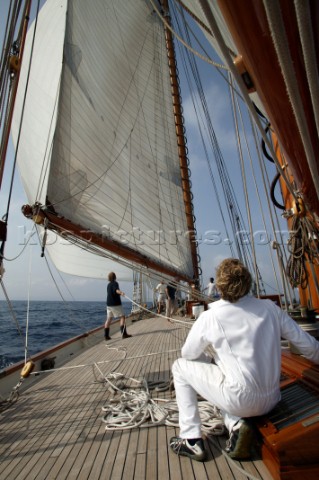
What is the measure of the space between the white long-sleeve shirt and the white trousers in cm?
5

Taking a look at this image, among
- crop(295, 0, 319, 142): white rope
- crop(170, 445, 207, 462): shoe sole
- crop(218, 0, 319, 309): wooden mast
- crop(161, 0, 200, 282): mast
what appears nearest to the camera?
crop(295, 0, 319, 142): white rope

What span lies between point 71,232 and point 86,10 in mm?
4041

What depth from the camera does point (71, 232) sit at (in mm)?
4172

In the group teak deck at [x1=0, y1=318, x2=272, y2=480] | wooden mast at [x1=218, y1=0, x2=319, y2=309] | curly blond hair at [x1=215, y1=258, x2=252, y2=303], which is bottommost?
teak deck at [x1=0, y1=318, x2=272, y2=480]

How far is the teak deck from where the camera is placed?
177 centimetres

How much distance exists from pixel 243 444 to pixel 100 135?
4765 mm

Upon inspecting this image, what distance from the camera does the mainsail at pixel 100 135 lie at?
4.39 metres

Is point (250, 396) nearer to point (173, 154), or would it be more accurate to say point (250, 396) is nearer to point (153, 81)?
point (173, 154)

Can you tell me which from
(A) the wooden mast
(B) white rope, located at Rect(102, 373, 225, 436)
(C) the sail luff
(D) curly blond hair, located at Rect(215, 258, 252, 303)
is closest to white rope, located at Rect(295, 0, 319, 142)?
(A) the wooden mast

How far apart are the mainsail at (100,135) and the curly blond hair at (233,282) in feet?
9.56

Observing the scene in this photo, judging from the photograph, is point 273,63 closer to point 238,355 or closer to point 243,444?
Answer: point 238,355

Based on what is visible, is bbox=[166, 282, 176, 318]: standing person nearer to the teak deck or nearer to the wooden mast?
the teak deck

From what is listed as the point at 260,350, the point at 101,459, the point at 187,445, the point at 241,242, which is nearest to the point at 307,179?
the point at 260,350

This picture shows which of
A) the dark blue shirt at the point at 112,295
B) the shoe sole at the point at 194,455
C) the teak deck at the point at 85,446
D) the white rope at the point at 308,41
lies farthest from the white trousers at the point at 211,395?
the dark blue shirt at the point at 112,295
